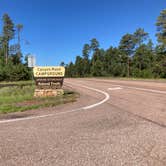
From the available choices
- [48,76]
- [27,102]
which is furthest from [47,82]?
[27,102]

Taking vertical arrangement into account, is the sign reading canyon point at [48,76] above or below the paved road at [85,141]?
above

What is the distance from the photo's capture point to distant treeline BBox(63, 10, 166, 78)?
4434 cm


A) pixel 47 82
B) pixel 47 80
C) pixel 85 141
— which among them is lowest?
pixel 85 141

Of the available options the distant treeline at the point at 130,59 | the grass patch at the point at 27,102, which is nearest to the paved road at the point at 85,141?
the grass patch at the point at 27,102

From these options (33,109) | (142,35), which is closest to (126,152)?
(33,109)

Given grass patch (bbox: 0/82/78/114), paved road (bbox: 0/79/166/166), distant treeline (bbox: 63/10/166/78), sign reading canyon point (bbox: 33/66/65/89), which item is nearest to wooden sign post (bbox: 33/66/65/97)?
sign reading canyon point (bbox: 33/66/65/89)

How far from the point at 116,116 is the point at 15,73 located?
44.1m

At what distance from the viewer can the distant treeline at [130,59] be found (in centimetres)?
4434

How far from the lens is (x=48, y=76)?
10797 mm

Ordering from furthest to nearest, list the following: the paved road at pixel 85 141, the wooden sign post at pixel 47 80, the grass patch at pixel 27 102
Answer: the wooden sign post at pixel 47 80, the grass patch at pixel 27 102, the paved road at pixel 85 141

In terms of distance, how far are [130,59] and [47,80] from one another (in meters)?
60.3

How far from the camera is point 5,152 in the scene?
3.30 m

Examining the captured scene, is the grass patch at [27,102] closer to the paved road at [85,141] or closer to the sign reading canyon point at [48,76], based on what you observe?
the sign reading canyon point at [48,76]

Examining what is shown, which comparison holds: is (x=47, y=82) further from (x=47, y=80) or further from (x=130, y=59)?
(x=130, y=59)
